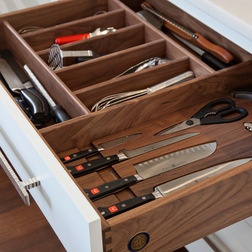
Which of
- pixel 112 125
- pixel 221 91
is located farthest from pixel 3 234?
pixel 221 91

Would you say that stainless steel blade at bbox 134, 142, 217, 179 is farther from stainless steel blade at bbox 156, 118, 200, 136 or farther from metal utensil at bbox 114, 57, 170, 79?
metal utensil at bbox 114, 57, 170, 79

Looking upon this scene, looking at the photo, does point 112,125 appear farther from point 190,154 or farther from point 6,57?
point 6,57

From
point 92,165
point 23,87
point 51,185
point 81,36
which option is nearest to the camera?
point 51,185

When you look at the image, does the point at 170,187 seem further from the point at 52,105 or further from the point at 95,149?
the point at 52,105

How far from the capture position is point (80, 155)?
2.98 feet

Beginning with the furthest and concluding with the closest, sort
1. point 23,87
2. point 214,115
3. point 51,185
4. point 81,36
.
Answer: point 81,36 < point 23,87 < point 214,115 < point 51,185

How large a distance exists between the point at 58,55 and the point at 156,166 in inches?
15.2

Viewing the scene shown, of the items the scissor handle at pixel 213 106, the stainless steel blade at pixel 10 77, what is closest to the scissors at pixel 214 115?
the scissor handle at pixel 213 106

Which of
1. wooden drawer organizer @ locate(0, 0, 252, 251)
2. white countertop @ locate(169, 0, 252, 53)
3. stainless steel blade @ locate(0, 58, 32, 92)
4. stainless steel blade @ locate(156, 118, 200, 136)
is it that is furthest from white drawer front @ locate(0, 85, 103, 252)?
white countertop @ locate(169, 0, 252, 53)

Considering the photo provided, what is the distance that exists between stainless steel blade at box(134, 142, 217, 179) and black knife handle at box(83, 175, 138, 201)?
30mm

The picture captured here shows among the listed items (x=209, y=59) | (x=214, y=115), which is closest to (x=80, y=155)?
(x=214, y=115)

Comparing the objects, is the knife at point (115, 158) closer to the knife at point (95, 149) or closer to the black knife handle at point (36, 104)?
the knife at point (95, 149)

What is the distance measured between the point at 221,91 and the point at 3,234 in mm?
706

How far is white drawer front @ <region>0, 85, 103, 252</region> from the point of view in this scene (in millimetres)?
690
